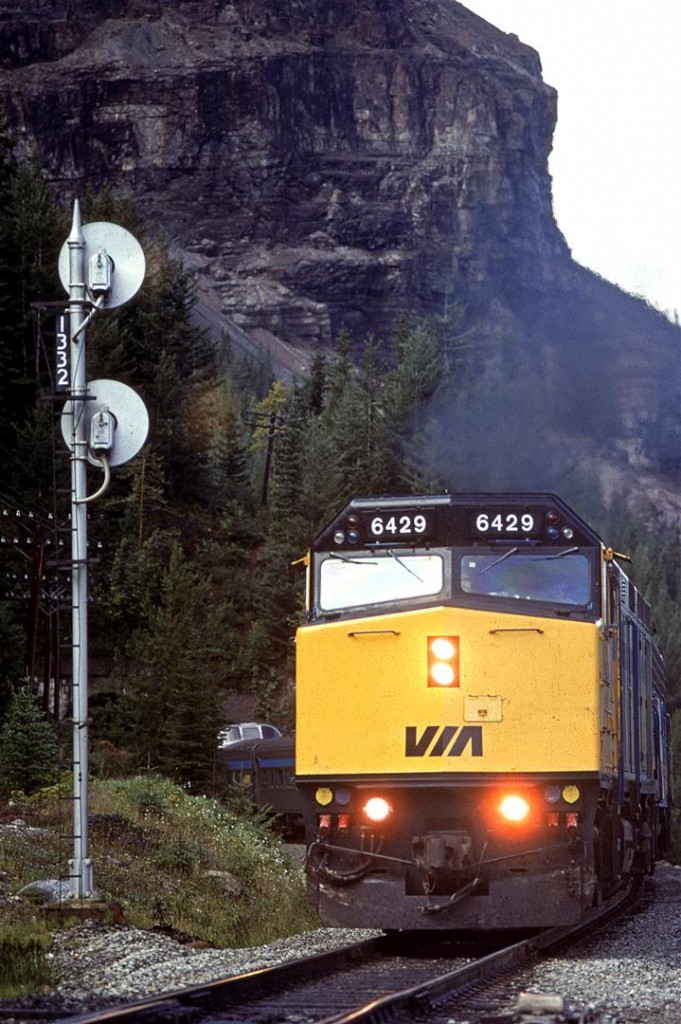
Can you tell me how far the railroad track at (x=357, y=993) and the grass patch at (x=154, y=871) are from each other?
1.64 meters

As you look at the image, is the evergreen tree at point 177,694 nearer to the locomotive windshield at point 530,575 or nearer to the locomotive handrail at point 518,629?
the locomotive windshield at point 530,575

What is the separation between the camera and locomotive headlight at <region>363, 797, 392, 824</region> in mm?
14289

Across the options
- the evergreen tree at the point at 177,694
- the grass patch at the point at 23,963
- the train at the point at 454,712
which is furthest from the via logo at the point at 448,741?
the evergreen tree at the point at 177,694

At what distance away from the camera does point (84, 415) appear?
15422mm

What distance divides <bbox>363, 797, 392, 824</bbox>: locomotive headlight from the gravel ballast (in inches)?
49.0

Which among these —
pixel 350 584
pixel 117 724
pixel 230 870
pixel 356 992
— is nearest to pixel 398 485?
pixel 117 724

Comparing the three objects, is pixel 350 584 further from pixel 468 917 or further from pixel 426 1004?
pixel 426 1004

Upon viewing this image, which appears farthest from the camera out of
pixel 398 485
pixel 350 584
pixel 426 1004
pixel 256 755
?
pixel 398 485

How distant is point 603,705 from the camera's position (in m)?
14.6

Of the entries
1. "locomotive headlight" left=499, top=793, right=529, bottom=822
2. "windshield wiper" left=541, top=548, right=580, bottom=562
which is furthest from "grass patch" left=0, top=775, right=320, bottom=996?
"windshield wiper" left=541, top=548, right=580, bottom=562

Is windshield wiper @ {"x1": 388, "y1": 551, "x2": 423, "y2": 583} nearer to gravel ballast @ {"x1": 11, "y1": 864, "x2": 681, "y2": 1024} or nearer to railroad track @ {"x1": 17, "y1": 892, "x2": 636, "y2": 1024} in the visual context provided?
railroad track @ {"x1": 17, "y1": 892, "x2": 636, "y2": 1024}

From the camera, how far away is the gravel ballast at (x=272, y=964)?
1059cm

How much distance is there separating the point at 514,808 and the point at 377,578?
2.44 m

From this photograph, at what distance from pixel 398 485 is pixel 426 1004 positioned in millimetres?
52899
